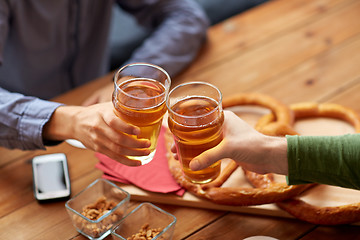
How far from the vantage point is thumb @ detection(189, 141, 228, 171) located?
111cm

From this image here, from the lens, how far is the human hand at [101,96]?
5.39 ft

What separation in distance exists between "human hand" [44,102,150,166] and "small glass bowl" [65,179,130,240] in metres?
0.11

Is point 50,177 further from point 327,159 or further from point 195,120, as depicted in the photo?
point 327,159

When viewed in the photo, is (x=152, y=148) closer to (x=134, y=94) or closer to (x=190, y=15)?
(x=134, y=94)

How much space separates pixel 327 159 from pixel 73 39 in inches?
49.8

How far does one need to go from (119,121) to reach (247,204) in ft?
1.42

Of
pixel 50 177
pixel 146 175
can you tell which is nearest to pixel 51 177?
pixel 50 177

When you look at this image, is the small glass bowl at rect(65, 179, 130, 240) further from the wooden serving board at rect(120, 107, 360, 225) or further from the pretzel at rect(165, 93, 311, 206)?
the pretzel at rect(165, 93, 311, 206)

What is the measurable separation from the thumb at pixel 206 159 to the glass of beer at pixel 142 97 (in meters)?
0.13

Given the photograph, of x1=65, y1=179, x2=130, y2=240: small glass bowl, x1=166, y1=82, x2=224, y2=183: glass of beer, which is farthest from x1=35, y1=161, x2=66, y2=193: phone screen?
x1=166, y1=82, x2=224, y2=183: glass of beer

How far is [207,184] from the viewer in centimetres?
134

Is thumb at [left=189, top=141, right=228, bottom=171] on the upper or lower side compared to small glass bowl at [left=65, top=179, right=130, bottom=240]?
upper

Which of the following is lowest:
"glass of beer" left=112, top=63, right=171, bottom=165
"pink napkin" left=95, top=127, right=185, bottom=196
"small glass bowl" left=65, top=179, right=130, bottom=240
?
"small glass bowl" left=65, top=179, right=130, bottom=240

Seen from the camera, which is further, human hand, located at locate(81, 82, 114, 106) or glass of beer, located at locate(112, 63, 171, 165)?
human hand, located at locate(81, 82, 114, 106)
